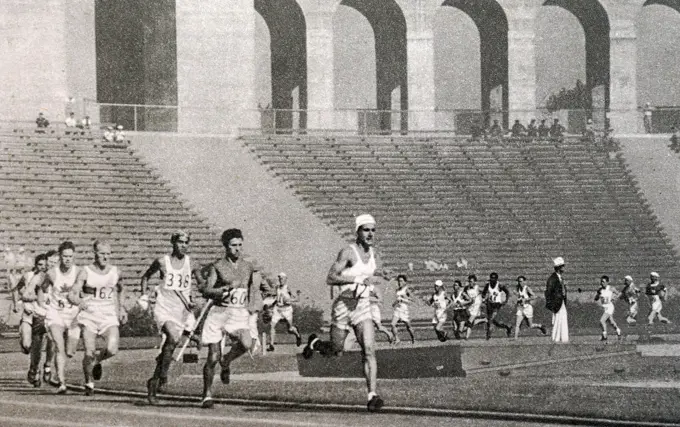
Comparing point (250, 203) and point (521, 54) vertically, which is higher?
point (521, 54)

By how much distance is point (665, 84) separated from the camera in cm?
5916

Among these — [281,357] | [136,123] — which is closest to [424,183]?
[136,123]

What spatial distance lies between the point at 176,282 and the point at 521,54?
42.5 meters

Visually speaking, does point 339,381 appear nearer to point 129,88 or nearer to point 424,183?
point 424,183

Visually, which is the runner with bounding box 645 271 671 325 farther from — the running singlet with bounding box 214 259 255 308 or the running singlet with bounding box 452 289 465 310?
the running singlet with bounding box 214 259 255 308

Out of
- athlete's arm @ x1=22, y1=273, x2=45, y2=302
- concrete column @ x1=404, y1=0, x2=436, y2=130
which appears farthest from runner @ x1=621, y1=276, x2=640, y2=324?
concrete column @ x1=404, y1=0, x2=436, y2=130

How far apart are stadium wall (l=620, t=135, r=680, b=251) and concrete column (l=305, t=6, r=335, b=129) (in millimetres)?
12016

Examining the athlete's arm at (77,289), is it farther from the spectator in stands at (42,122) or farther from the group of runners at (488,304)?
the spectator in stands at (42,122)

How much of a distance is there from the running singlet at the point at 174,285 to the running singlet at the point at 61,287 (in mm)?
2189

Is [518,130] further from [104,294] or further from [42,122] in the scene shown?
[104,294]

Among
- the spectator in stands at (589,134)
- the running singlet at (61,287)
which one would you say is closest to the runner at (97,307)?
the running singlet at (61,287)

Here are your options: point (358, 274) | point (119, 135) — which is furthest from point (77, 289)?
point (119, 135)

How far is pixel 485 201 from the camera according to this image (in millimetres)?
45875

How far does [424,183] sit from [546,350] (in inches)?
821
